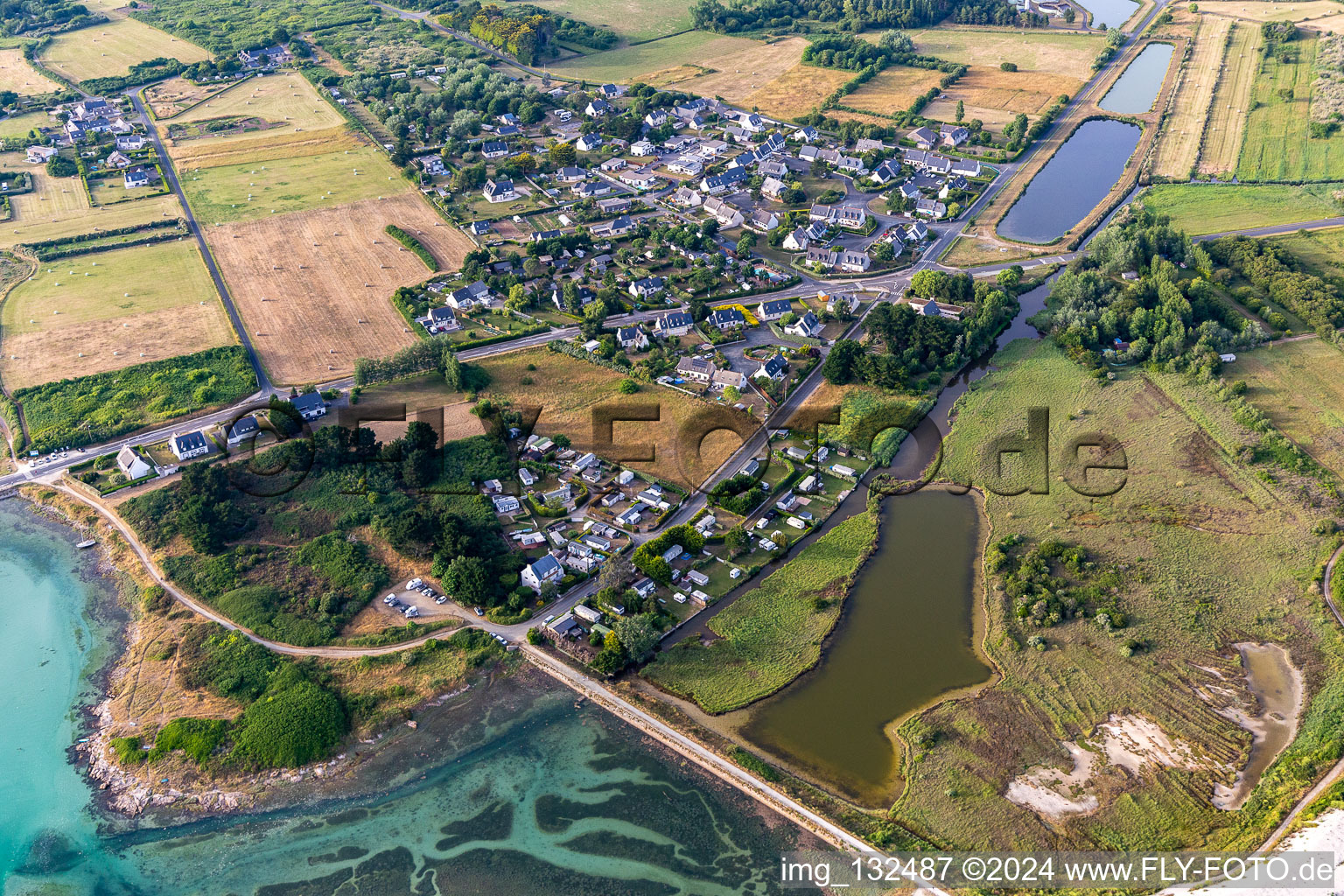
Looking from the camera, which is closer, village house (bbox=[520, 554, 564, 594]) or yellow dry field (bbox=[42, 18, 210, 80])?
village house (bbox=[520, 554, 564, 594])

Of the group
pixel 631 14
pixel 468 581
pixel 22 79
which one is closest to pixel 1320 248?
pixel 468 581

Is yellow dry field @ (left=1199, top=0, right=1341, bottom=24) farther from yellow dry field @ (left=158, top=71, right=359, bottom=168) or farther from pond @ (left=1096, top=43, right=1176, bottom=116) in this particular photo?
yellow dry field @ (left=158, top=71, right=359, bottom=168)

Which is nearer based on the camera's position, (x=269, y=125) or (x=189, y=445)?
(x=189, y=445)

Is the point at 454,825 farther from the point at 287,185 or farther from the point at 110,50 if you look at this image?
the point at 110,50

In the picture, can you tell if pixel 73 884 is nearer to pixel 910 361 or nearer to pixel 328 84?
pixel 910 361

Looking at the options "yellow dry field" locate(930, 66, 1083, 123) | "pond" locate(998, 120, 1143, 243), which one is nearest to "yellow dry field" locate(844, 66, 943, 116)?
"yellow dry field" locate(930, 66, 1083, 123)

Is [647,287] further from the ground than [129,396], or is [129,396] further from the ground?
[647,287]

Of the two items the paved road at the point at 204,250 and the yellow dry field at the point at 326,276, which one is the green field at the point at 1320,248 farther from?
the paved road at the point at 204,250
